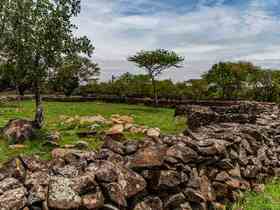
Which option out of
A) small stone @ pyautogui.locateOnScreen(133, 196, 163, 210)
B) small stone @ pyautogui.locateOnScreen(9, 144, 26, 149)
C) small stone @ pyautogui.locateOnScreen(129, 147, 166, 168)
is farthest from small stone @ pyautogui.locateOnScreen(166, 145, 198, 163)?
small stone @ pyautogui.locateOnScreen(9, 144, 26, 149)

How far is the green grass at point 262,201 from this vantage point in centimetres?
935

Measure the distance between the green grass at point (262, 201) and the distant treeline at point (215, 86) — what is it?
45226 mm

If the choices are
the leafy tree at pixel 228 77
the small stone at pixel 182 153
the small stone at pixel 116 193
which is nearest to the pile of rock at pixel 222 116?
the small stone at pixel 182 153

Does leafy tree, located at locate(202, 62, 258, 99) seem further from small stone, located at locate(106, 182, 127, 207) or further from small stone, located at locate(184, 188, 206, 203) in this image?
small stone, located at locate(106, 182, 127, 207)

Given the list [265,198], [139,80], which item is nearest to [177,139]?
[265,198]

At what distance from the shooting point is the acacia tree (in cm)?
2589

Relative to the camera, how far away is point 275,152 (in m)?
13.2

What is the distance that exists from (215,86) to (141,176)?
2284 inches

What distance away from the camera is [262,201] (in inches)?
386

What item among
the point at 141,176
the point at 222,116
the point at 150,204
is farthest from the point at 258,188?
the point at 222,116

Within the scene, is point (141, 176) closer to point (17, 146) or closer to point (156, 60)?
point (17, 146)

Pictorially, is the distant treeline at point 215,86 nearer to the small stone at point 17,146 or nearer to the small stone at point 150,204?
the small stone at point 17,146

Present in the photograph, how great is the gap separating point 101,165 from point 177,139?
7.95ft

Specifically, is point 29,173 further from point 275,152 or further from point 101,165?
point 275,152
